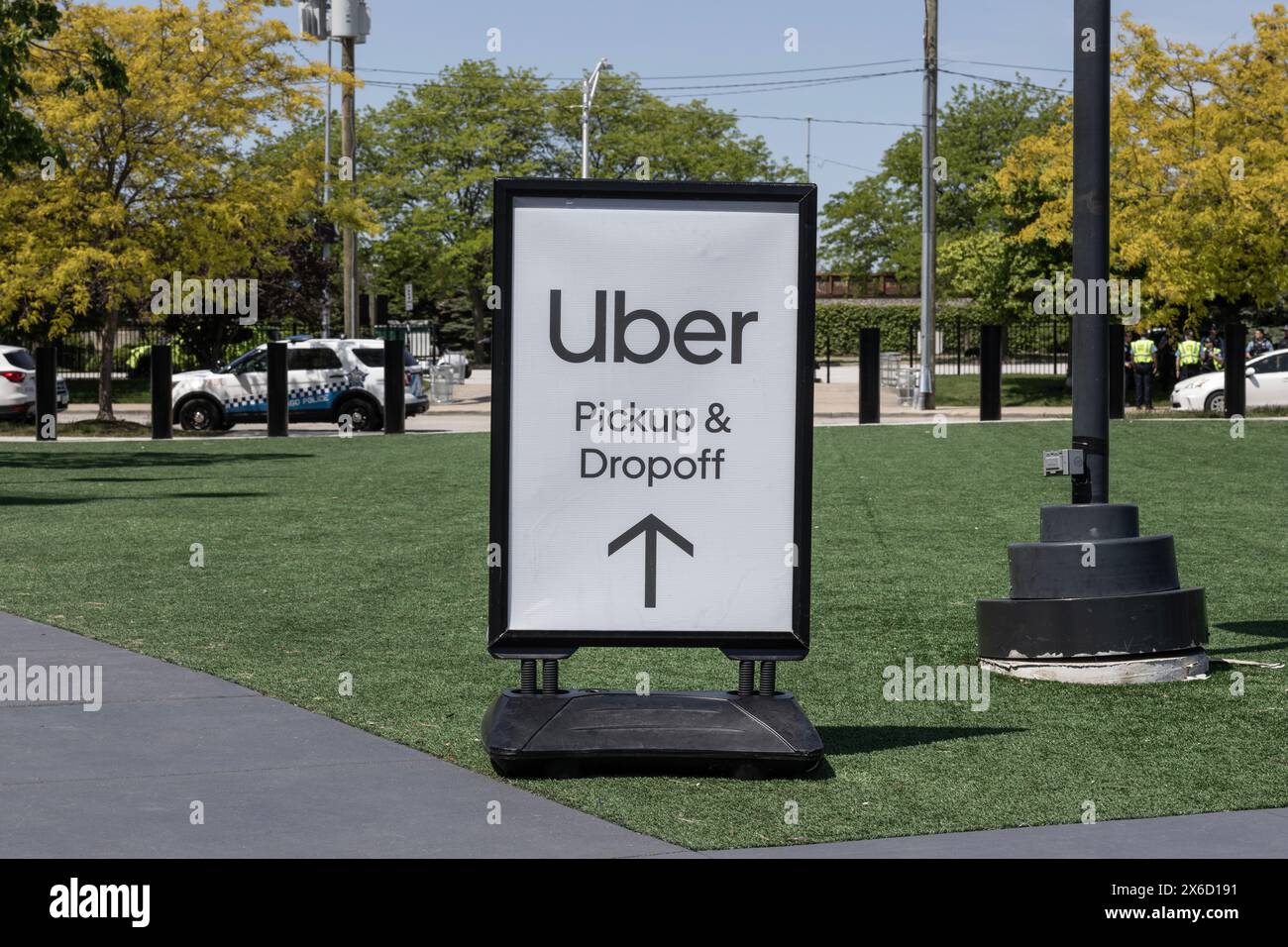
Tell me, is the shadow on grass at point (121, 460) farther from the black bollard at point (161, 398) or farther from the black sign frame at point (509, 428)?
the black sign frame at point (509, 428)

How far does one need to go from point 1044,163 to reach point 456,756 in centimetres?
3305

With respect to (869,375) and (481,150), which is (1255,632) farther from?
(481,150)

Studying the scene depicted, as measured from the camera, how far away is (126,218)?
1164 inches

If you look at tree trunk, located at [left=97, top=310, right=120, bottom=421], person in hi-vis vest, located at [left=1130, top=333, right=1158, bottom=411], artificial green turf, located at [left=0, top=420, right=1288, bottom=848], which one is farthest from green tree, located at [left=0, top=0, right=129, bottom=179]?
person in hi-vis vest, located at [left=1130, top=333, right=1158, bottom=411]

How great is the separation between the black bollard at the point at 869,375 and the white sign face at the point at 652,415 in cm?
2462

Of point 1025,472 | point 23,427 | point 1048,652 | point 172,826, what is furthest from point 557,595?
point 23,427

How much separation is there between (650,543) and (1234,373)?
1029 inches

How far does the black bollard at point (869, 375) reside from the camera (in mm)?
30984

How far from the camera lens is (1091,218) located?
8.28m

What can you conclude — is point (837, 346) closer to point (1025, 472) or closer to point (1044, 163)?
point (1044, 163)

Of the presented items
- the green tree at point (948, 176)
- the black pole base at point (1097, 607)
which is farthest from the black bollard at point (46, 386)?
the green tree at point (948, 176)

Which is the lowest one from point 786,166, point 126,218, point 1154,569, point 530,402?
point 1154,569

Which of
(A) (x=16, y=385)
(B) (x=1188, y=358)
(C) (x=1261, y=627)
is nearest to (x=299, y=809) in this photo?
(C) (x=1261, y=627)

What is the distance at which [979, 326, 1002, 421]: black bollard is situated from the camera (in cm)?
3108
